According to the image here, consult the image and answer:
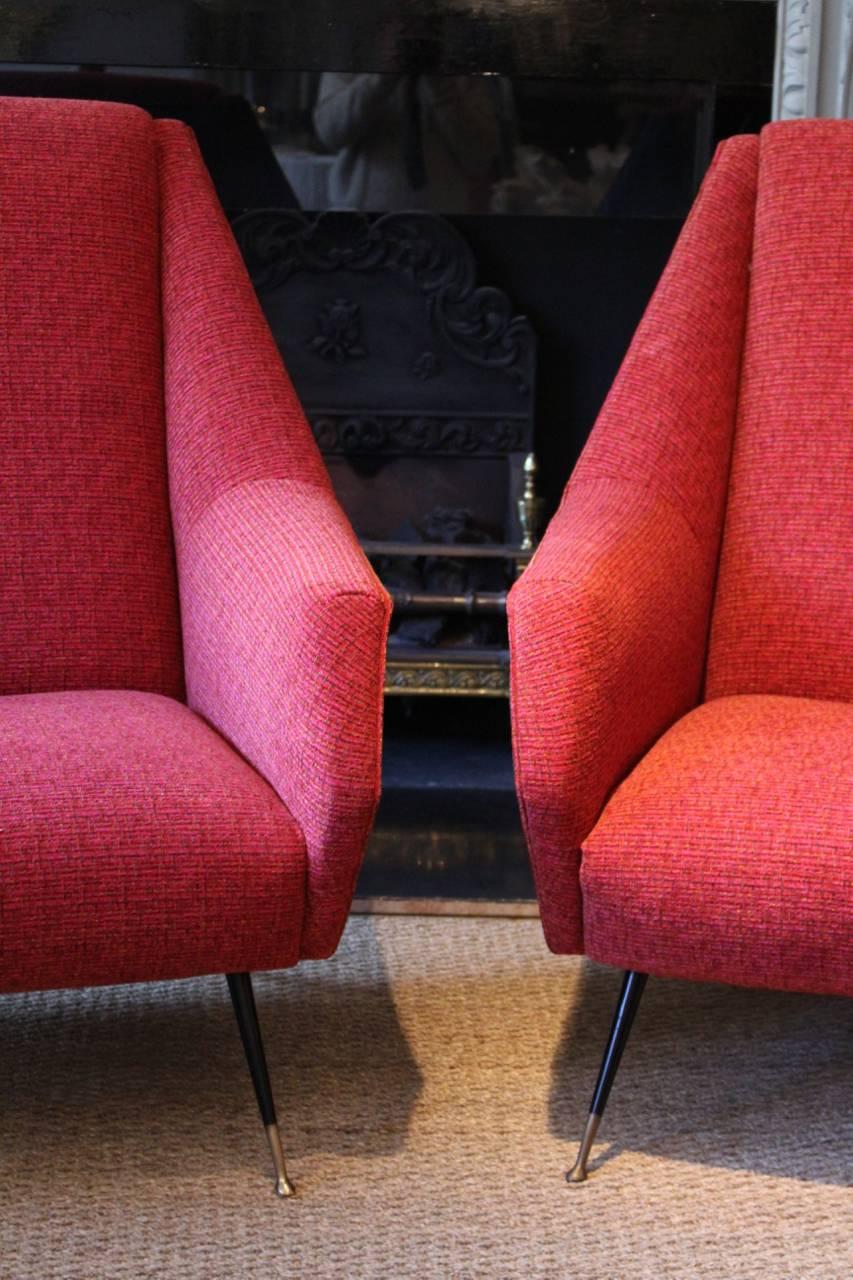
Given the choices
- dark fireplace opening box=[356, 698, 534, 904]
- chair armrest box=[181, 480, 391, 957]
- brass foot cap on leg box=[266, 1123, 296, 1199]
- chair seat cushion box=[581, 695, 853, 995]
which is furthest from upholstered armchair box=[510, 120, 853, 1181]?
dark fireplace opening box=[356, 698, 534, 904]

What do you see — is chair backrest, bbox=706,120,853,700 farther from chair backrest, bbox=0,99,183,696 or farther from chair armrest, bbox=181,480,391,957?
chair backrest, bbox=0,99,183,696

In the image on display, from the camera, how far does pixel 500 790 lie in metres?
2.64

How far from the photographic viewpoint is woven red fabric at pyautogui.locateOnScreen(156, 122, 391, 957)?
4.35 ft

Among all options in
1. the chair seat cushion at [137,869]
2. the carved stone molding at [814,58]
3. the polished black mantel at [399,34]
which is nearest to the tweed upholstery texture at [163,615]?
the chair seat cushion at [137,869]

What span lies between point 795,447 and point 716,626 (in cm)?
21

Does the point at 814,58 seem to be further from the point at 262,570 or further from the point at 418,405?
the point at 262,570

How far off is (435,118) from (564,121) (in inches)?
8.0

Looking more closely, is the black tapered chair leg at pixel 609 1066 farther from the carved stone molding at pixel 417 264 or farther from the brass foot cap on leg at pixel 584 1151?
the carved stone molding at pixel 417 264

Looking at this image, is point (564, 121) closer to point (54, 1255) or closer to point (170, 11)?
point (170, 11)

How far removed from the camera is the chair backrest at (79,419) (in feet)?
5.57

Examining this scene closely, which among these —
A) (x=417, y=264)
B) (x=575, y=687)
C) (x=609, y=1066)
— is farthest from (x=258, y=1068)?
(x=417, y=264)

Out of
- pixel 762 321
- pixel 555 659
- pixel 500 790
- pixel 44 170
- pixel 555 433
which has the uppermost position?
pixel 44 170

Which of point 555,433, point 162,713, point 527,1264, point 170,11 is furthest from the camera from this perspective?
point 555,433

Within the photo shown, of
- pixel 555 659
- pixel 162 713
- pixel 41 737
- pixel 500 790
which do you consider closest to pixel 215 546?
pixel 162 713
